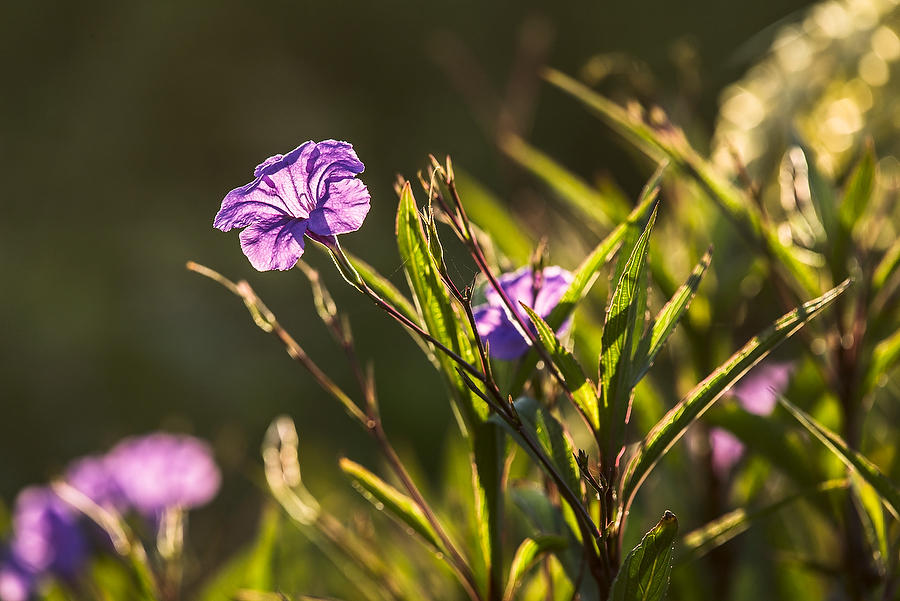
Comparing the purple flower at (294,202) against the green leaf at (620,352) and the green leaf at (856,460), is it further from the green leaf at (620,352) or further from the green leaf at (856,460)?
the green leaf at (856,460)

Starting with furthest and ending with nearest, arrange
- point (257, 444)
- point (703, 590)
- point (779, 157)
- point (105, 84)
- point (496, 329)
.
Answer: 1. point (105, 84)
2. point (257, 444)
3. point (779, 157)
4. point (703, 590)
5. point (496, 329)

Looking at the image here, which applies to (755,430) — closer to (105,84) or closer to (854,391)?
(854,391)

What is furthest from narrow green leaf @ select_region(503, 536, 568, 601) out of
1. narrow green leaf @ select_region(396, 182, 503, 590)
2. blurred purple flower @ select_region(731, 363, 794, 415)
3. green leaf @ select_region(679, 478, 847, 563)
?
blurred purple flower @ select_region(731, 363, 794, 415)

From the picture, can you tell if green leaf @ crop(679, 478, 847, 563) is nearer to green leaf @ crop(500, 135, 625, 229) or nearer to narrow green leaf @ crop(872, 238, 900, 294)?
narrow green leaf @ crop(872, 238, 900, 294)

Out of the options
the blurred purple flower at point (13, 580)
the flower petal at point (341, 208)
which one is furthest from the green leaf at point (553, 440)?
the blurred purple flower at point (13, 580)

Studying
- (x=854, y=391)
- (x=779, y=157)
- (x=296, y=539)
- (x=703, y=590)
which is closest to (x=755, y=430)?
(x=854, y=391)
